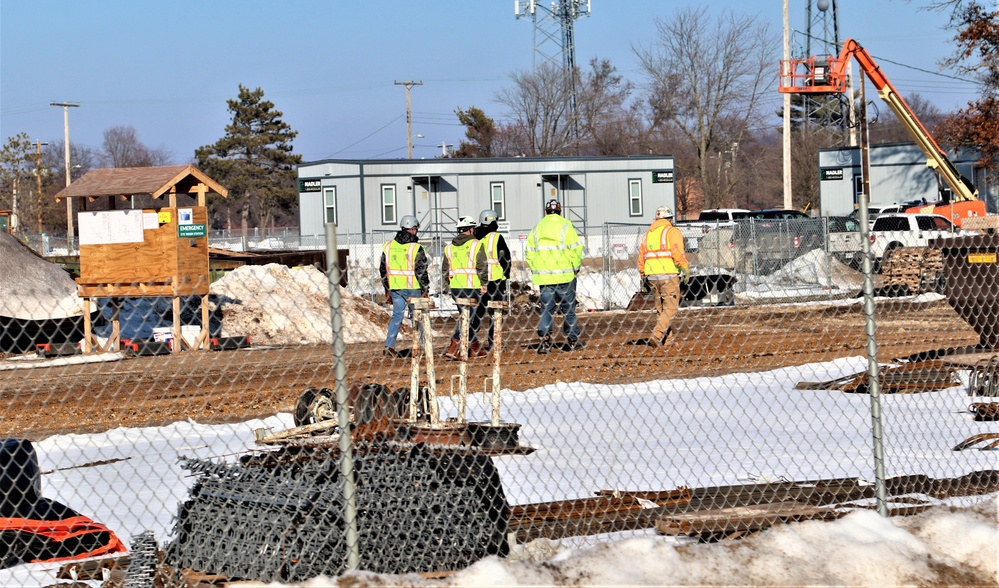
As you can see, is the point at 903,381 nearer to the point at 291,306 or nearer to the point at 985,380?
the point at 985,380

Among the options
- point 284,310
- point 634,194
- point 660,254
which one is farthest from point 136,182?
point 634,194

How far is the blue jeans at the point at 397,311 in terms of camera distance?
13.7 meters

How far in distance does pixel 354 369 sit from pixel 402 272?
1.55 meters

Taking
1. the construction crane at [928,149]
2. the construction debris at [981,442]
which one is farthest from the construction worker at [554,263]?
the construction crane at [928,149]

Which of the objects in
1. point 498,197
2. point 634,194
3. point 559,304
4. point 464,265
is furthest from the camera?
point 634,194

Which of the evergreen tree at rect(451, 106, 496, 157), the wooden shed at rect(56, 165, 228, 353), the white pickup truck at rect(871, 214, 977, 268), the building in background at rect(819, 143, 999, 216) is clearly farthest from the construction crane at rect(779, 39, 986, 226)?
the evergreen tree at rect(451, 106, 496, 157)

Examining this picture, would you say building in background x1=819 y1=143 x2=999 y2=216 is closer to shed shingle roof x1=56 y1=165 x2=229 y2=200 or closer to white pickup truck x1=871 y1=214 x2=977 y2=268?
white pickup truck x1=871 y1=214 x2=977 y2=268

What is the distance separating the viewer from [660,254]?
14375 millimetres

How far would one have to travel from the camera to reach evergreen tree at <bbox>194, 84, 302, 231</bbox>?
77.1m

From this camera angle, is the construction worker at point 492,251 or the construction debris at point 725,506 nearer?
the construction debris at point 725,506

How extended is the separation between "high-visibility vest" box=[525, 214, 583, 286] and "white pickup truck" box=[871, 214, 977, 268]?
50.0 ft

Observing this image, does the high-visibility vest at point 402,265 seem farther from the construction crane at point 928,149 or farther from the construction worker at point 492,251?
the construction crane at point 928,149

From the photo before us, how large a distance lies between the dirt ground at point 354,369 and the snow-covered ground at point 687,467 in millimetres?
800

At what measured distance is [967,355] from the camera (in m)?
11.4
